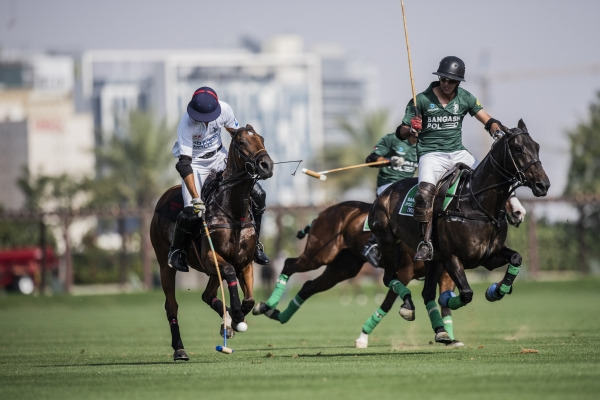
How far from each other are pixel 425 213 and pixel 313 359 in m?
2.31

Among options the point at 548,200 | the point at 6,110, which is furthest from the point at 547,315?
the point at 6,110

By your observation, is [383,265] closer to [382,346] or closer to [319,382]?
[382,346]

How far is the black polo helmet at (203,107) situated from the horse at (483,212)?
2.97 m

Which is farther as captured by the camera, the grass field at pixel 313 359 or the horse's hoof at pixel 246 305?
the horse's hoof at pixel 246 305

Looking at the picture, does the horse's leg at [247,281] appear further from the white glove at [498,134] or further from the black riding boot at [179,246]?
the white glove at [498,134]

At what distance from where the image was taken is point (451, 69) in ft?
50.8

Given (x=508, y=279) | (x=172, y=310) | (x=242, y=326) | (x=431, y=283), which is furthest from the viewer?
(x=431, y=283)

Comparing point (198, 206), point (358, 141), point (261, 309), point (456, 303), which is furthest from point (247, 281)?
point (358, 141)

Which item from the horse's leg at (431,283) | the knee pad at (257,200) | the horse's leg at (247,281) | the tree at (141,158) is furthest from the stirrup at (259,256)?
the tree at (141,158)

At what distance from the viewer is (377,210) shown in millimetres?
16875

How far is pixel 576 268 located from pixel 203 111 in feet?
108

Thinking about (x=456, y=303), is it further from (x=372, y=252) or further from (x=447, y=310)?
(x=372, y=252)

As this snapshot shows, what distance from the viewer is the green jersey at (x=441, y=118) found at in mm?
15719

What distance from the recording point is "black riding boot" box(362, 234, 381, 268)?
18.1 meters
